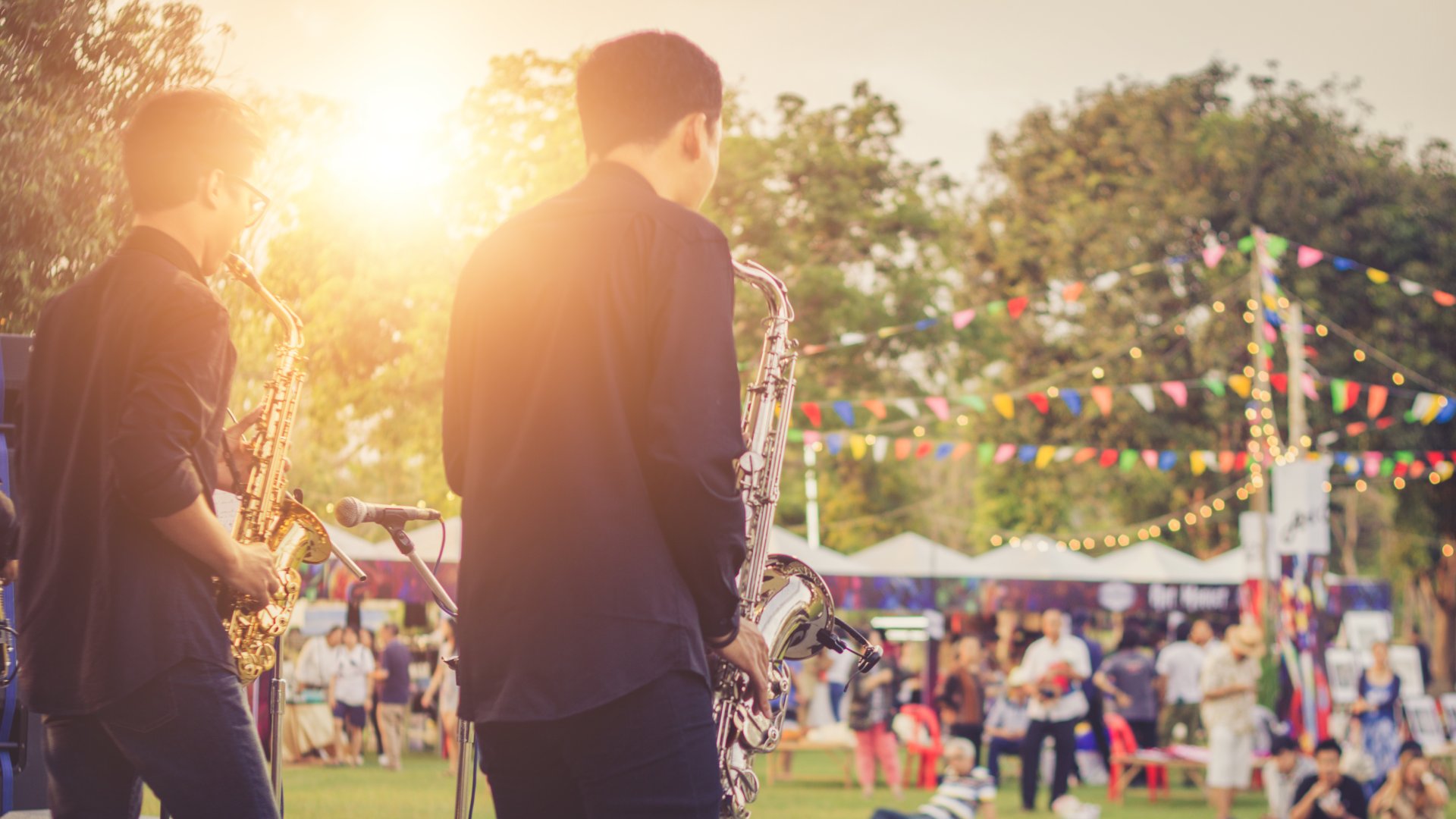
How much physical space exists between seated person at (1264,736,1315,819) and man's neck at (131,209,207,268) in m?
11.1

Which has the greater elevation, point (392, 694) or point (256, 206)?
point (256, 206)

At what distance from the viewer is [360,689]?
14617mm

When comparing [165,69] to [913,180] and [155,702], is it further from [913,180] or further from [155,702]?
[913,180]

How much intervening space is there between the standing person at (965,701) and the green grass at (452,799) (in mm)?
789

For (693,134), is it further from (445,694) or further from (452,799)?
(445,694)

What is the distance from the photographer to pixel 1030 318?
29.6m

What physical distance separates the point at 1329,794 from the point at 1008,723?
314 centimetres

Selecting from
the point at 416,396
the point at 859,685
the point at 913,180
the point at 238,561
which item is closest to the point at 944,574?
the point at 859,685

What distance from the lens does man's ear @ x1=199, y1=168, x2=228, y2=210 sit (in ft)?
8.24

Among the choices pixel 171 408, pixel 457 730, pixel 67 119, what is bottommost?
pixel 457 730

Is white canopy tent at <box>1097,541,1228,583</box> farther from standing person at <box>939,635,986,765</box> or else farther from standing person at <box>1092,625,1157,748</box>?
standing person at <box>939,635,986,765</box>

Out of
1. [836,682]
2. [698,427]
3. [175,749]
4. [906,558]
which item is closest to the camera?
[698,427]

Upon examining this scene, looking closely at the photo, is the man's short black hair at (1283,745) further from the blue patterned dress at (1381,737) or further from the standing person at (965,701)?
the standing person at (965,701)

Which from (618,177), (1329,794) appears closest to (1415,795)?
(1329,794)
